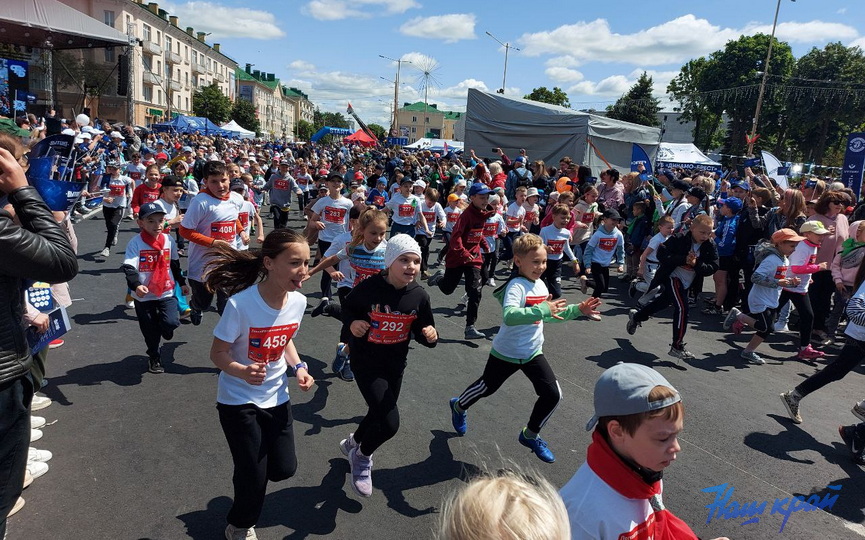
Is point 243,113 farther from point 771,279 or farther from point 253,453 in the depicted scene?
point 253,453

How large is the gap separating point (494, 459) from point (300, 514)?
5.20 feet

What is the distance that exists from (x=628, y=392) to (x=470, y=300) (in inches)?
211

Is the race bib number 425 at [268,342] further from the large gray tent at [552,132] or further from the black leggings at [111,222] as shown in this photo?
the large gray tent at [552,132]

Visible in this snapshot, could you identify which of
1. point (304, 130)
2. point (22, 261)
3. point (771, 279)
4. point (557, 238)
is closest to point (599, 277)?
point (557, 238)

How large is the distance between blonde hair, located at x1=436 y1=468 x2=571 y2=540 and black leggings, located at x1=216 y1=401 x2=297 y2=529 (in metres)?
1.95

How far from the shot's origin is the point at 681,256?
6.67m

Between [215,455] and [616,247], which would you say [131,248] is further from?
[616,247]

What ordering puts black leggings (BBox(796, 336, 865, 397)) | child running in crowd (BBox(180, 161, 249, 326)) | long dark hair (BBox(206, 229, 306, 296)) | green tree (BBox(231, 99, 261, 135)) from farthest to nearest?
green tree (BBox(231, 99, 261, 135)) → child running in crowd (BBox(180, 161, 249, 326)) → black leggings (BBox(796, 336, 865, 397)) → long dark hair (BBox(206, 229, 306, 296))

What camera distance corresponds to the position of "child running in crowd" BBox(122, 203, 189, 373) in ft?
17.2

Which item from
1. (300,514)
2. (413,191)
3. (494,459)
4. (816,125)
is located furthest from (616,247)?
(816,125)

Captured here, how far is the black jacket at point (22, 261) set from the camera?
194 cm

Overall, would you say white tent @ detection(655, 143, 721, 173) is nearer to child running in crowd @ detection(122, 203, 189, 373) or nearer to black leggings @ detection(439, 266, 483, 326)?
black leggings @ detection(439, 266, 483, 326)

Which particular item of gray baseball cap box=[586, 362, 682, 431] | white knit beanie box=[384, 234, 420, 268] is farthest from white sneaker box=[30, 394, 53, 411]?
gray baseball cap box=[586, 362, 682, 431]

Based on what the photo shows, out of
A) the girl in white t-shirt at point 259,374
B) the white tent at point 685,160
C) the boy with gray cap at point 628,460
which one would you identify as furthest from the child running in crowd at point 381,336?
the white tent at point 685,160
